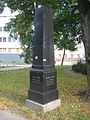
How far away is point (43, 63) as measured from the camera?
505 cm

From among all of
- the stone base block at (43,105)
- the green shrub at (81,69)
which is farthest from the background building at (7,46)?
the stone base block at (43,105)

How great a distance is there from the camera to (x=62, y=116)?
4684 mm

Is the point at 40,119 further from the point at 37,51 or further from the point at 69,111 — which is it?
the point at 37,51

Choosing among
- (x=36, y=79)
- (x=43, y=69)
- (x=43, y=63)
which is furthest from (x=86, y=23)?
(x=36, y=79)

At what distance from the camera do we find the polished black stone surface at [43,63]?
5.02m

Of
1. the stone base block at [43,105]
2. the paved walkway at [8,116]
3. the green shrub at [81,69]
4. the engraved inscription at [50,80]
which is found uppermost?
the engraved inscription at [50,80]

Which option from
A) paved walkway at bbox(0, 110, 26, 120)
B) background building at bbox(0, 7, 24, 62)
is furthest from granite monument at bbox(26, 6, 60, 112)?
background building at bbox(0, 7, 24, 62)

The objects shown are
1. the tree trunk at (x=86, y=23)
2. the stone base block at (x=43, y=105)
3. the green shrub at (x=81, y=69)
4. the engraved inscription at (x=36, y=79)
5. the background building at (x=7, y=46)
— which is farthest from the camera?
the background building at (x=7, y=46)

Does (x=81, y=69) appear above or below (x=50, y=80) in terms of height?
below

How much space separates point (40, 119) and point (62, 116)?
68 cm

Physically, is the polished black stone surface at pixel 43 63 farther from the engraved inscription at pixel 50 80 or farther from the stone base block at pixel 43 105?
the stone base block at pixel 43 105

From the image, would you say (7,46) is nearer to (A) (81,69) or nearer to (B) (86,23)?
(A) (81,69)

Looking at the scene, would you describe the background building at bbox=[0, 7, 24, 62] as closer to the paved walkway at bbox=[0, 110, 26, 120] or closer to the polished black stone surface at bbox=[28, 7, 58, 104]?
the polished black stone surface at bbox=[28, 7, 58, 104]

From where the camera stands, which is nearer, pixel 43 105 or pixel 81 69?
pixel 43 105
